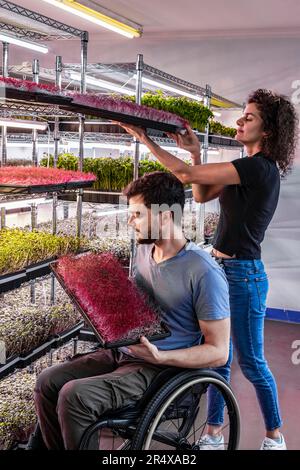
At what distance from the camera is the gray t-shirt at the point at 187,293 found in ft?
7.53

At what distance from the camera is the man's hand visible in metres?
2.16

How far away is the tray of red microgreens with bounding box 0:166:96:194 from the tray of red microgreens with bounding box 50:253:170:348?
572 mm

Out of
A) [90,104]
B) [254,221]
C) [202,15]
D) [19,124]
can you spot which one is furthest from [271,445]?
[202,15]

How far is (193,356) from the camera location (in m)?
2.21

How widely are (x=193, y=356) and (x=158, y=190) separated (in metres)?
0.68

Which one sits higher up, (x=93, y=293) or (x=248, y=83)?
(x=248, y=83)

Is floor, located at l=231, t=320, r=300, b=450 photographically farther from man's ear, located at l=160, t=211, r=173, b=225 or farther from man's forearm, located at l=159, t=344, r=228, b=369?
man's ear, located at l=160, t=211, r=173, b=225

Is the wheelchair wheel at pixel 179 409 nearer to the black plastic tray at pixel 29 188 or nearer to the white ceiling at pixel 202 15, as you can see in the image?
the black plastic tray at pixel 29 188

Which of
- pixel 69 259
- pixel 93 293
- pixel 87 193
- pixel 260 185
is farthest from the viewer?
pixel 87 193

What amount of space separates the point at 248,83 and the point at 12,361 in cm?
513

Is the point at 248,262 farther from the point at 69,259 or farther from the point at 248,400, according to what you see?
the point at 248,400

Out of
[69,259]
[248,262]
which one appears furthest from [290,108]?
[69,259]

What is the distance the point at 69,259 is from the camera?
2.49m

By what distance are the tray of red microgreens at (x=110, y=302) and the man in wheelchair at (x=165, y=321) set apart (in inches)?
3.0
